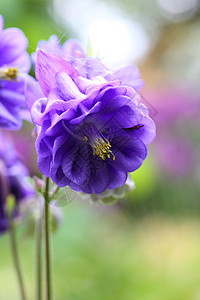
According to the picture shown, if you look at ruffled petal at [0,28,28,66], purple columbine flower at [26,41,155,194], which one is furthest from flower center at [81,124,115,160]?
ruffled petal at [0,28,28,66]

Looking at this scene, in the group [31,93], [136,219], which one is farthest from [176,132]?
[31,93]

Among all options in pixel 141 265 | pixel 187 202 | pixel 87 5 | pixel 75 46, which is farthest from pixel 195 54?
pixel 75 46

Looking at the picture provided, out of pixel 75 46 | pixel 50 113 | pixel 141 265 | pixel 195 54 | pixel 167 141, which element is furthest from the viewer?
pixel 195 54

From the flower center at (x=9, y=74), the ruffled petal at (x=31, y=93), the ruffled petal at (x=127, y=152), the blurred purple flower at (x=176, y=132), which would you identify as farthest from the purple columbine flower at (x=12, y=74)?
the blurred purple flower at (x=176, y=132)

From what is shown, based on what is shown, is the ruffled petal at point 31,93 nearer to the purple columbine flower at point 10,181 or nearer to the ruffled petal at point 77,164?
the ruffled petal at point 77,164

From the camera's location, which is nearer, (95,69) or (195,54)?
(95,69)

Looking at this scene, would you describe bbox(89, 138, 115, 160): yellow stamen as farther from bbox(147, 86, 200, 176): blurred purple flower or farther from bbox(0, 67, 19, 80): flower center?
bbox(147, 86, 200, 176): blurred purple flower

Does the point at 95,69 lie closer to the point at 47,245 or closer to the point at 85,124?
the point at 85,124

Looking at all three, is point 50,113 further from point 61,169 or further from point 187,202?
point 187,202
